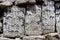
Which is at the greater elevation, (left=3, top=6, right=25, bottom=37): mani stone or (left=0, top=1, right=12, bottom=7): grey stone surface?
(left=0, top=1, right=12, bottom=7): grey stone surface

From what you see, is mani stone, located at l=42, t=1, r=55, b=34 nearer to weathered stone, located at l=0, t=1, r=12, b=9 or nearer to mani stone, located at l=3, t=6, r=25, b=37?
mani stone, located at l=3, t=6, r=25, b=37

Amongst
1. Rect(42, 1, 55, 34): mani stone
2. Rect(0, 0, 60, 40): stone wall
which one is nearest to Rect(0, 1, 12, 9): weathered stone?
Rect(0, 0, 60, 40): stone wall

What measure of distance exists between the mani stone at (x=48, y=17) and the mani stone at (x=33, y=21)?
0.05 metres

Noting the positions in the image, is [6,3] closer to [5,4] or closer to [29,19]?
[5,4]

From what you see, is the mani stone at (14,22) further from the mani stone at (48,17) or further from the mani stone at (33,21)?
the mani stone at (48,17)

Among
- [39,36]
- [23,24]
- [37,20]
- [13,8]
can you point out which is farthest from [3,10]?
[39,36]

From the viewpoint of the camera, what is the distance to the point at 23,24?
1573 mm

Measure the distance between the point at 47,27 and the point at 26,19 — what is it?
255mm

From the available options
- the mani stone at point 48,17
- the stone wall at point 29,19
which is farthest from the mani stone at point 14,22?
the mani stone at point 48,17

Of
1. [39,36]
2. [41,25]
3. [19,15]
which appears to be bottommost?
[39,36]

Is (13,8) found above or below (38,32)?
above

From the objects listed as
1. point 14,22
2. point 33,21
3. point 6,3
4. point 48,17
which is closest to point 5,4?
point 6,3

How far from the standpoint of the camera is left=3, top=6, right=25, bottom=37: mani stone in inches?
61.7

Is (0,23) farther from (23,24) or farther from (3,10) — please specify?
(23,24)
